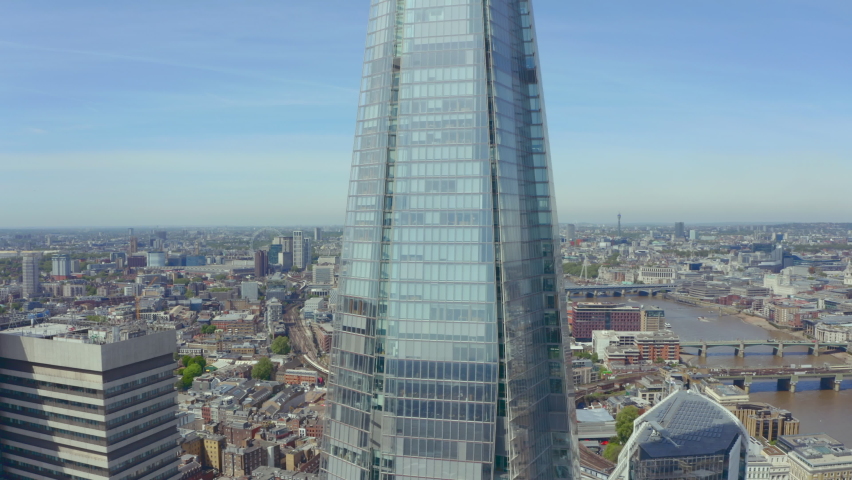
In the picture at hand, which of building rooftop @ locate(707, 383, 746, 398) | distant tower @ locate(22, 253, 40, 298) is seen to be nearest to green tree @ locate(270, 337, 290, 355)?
building rooftop @ locate(707, 383, 746, 398)

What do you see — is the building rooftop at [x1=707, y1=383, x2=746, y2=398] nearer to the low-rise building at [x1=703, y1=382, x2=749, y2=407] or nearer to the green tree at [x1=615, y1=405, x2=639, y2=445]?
the low-rise building at [x1=703, y1=382, x2=749, y2=407]

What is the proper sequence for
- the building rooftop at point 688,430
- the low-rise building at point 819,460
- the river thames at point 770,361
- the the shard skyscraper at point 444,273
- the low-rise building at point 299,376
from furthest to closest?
the low-rise building at point 299,376 < the river thames at point 770,361 < the low-rise building at point 819,460 < the building rooftop at point 688,430 < the the shard skyscraper at point 444,273

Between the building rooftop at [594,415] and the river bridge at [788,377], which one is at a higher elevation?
the building rooftop at [594,415]

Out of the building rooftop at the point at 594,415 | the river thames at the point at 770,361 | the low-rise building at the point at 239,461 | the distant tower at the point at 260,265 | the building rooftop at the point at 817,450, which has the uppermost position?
the distant tower at the point at 260,265

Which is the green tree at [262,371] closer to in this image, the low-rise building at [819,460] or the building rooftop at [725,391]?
the building rooftop at [725,391]

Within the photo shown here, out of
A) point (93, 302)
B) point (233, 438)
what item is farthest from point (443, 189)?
point (93, 302)

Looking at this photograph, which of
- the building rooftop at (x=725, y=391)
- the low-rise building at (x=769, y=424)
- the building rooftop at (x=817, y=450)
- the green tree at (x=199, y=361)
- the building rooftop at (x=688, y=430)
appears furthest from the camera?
the green tree at (x=199, y=361)

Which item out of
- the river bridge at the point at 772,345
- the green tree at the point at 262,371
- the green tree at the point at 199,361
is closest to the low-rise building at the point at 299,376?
the green tree at the point at 262,371
